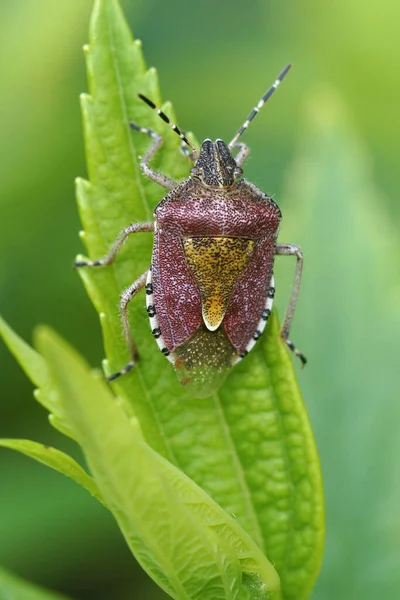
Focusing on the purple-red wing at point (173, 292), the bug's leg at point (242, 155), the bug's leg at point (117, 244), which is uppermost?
the bug's leg at point (242, 155)

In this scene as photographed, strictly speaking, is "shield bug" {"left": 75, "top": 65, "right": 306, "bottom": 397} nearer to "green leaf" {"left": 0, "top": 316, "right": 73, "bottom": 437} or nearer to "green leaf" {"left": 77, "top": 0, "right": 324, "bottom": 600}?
"green leaf" {"left": 77, "top": 0, "right": 324, "bottom": 600}

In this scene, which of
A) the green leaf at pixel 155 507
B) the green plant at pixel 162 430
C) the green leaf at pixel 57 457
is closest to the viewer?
the green leaf at pixel 155 507

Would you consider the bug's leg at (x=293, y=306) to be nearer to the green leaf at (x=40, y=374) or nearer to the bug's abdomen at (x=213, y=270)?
the bug's abdomen at (x=213, y=270)

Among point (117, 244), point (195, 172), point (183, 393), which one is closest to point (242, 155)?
point (195, 172)

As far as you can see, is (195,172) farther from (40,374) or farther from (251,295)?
(40,374)

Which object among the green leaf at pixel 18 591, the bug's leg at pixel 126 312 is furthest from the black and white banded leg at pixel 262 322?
the green leaf at pixel 18 591

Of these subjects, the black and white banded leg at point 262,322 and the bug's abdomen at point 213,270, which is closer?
the black and white banded leg at point 262,322

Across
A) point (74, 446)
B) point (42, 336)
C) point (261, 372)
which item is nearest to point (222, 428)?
point (261, 372)

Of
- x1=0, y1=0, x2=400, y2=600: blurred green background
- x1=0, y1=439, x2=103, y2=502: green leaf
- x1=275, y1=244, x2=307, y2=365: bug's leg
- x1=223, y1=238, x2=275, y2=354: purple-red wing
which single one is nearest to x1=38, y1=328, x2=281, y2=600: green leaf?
x1=0, y1=439, x2=103, y2=502: green leaf
